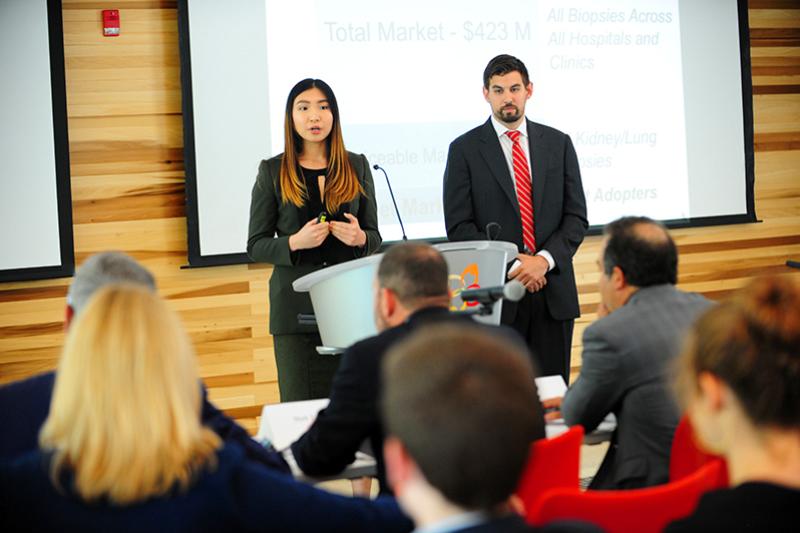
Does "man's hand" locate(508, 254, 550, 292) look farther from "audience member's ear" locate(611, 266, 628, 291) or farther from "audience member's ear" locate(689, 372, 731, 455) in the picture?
"audience member's ear" locate(689, 372, 731, 455)

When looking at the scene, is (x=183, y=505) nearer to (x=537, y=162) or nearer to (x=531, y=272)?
(x=531, y=272)

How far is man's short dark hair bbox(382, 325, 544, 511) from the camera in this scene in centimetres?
99

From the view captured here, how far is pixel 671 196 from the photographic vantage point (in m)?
5.49

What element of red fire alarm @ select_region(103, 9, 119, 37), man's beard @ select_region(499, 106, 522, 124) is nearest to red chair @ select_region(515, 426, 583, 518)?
man's beard @ select_region(499, 106, 522, 124)

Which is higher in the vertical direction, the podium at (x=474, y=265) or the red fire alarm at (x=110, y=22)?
the red fire alarm at (x=110, y=22)

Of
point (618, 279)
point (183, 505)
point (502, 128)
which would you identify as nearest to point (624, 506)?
point (183, 505)

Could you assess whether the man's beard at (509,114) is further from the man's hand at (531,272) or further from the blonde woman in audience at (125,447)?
the blonde woman in audience at (125,447)

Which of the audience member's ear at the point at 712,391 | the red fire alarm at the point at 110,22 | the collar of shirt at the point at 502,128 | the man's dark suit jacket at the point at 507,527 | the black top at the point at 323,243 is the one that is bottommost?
the man's dark suit jacket at the point at 507,527

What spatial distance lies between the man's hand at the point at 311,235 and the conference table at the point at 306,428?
2.40 ft

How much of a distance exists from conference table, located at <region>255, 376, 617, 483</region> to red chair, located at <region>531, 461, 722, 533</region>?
31.5 inches

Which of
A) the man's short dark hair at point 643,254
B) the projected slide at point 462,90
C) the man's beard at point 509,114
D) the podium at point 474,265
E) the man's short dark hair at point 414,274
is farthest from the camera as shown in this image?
the projected slide at point 462,90

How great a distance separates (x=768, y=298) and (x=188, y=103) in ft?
12.5

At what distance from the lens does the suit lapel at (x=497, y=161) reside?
3.96 metres

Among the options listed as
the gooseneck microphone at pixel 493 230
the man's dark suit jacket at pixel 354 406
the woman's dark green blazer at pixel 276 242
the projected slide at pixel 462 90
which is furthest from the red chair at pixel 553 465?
the projected slide at pixel 462 90
